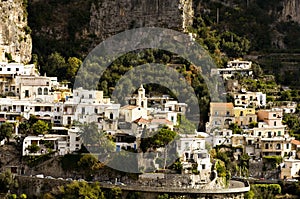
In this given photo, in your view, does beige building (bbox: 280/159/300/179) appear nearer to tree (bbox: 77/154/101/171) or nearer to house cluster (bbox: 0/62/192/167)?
house cluster (bbox: 0/62/192/167)

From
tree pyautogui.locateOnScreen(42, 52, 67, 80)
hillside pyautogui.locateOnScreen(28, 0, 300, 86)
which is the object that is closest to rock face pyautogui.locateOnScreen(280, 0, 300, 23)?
hillside pyautogui.locateOnScreen(28, 0, 300, 86)

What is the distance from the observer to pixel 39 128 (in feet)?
223

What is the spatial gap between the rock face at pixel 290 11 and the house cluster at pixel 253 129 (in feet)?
47.2

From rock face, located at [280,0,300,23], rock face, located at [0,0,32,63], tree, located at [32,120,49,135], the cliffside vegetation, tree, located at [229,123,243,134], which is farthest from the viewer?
rock face, located at [280,0,300,23]

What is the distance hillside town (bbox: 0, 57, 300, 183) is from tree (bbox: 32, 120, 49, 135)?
5 centimetres

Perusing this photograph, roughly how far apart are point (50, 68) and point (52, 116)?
36.3 feet

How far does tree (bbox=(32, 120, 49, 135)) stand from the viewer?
223 feet

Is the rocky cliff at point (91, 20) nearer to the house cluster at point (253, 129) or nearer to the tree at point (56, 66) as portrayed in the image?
the tree at point (56, 66)

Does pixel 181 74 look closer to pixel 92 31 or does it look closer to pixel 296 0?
pixel 92 31

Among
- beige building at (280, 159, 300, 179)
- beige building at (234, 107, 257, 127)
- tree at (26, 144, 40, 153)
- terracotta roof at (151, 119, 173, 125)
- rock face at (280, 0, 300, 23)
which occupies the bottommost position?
beige building at (280, 159, 300, 179)

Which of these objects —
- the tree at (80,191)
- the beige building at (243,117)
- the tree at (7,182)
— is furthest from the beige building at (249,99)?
the tree at (7,182)

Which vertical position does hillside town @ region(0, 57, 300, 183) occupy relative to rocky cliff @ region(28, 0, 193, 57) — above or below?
below

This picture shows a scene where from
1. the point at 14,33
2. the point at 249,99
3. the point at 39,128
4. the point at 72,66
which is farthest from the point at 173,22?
the point at 39,128

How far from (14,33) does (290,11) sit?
2022cm
